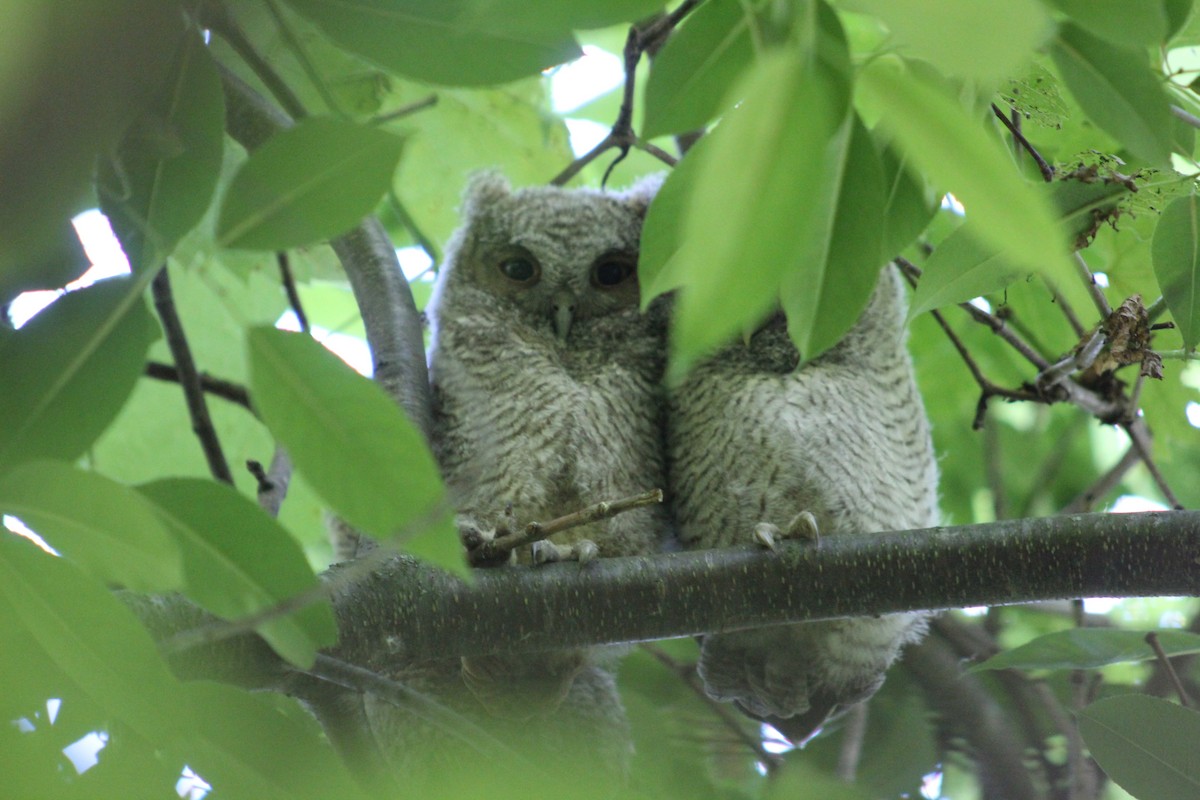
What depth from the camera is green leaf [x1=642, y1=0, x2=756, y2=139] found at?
908 mm

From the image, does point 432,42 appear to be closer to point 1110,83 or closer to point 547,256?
point 1110,83

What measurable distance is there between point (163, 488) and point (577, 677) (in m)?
1.04

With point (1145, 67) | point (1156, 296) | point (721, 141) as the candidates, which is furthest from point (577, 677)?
point (721, 141)

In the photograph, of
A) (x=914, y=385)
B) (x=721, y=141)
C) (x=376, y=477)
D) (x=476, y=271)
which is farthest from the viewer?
(x=476, y=271)

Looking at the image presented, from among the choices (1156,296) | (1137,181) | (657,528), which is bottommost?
(657,528)

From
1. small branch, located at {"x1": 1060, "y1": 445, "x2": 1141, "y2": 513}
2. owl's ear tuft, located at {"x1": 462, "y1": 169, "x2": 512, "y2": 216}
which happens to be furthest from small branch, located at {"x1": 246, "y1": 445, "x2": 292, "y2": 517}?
small branch, located at {"x1": 1060, "y1": 445, "x2": 1141, "y2": 513}

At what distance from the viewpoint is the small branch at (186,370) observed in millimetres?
1500

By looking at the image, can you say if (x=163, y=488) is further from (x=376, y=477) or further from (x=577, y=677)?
(x=577, y=677)

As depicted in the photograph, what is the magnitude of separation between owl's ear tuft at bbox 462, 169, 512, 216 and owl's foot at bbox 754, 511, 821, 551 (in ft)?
3.48

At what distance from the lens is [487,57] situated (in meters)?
0.87

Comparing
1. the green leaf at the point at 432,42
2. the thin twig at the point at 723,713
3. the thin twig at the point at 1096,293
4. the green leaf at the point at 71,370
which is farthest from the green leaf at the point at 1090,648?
the green leaf at the point at 71,370

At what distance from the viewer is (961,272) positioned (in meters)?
1.06

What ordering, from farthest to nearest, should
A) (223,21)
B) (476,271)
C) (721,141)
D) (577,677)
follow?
(476,271)
(577,677)
(223,21)
(721,141)

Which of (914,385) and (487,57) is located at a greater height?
(914,385)
